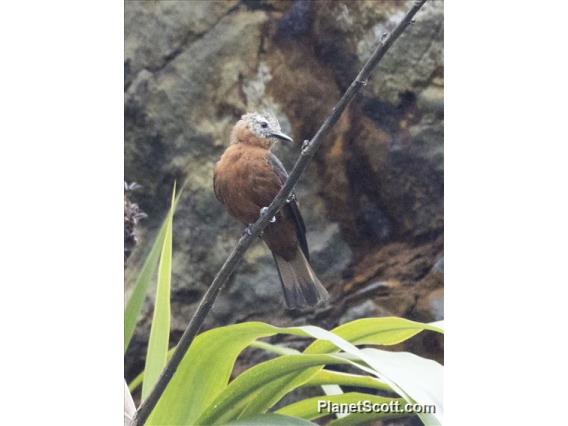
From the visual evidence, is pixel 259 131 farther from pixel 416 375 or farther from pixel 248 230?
pixel 416 375

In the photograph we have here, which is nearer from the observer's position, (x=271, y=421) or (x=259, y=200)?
(x=271, y=421)

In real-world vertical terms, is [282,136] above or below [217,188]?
A: above

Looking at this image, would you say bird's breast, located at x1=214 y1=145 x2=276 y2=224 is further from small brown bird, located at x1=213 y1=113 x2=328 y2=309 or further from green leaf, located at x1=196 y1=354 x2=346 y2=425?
green leaf, located at x1=196 y1=354 x2=346 y2=425

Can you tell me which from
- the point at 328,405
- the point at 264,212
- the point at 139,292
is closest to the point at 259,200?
the point at 264,212

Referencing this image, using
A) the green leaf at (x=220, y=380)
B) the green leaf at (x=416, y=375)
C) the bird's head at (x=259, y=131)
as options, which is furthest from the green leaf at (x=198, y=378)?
the bird's head at (x=259, y=131)

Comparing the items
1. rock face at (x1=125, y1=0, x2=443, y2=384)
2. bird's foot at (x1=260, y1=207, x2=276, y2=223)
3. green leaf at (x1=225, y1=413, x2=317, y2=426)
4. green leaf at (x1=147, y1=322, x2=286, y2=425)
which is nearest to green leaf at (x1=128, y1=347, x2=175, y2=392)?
rock face at (x1=125, y1=0, x2=443, y2=384)

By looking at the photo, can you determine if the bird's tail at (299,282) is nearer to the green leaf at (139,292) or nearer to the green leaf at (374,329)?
the green leaf at (374,329)

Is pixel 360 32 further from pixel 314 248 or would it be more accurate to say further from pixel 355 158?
pixel 314 248
